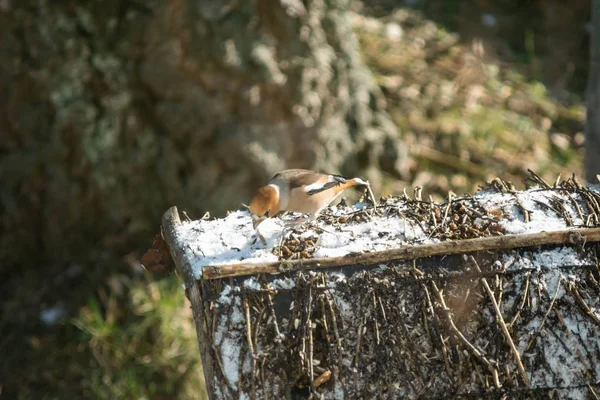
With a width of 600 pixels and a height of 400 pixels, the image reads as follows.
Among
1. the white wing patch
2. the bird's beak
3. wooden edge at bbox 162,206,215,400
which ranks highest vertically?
the white wing patch

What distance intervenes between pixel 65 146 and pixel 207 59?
3.06 ft

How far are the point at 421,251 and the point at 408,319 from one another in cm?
16

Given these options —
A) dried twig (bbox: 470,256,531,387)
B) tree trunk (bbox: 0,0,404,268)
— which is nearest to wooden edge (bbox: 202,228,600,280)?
dried twig (bbox: 470,256,531,387)

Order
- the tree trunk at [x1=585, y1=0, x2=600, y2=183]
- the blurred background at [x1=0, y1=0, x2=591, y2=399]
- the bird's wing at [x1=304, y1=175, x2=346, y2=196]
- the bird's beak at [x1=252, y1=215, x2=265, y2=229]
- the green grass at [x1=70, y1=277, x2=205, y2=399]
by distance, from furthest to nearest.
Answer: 1. the blurred background at [x1=0, y1=0, x2=591, y2=399]
2. the green grass at [x1=70, y1=277, x2=205, y2=399]
3. the tree trunk at [x1=585, y1=0, x2=600, y2=183]
4. the bird's wing at [x1=304, y1=175, x2=346, y2=196]
5. the bird's beak at [x1=252, y1=215, x2=265, y2=229]

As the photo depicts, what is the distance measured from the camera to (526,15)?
6.45m

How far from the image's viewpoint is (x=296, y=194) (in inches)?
90.3

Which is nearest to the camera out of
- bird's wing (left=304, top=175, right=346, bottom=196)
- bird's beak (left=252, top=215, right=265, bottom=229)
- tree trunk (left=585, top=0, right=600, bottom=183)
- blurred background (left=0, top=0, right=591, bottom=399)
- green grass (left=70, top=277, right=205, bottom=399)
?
bird's beak (left=252, top=215, right=265, bottom=229)

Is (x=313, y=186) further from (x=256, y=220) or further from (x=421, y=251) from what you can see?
(x=421, y=251)

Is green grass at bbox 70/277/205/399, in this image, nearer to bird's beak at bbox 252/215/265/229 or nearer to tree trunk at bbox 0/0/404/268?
tree trunk at bbox 0/0/404/268

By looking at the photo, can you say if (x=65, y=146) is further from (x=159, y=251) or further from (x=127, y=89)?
(x=159, y=251)

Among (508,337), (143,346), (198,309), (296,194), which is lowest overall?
(508,337)

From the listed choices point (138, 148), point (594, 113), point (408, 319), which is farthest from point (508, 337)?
point (138, 148)

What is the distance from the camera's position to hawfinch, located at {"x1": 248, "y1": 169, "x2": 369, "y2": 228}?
2.15m

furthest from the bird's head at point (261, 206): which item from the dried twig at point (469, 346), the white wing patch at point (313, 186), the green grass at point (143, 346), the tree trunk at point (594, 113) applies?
the green grass at point (143, 346)
